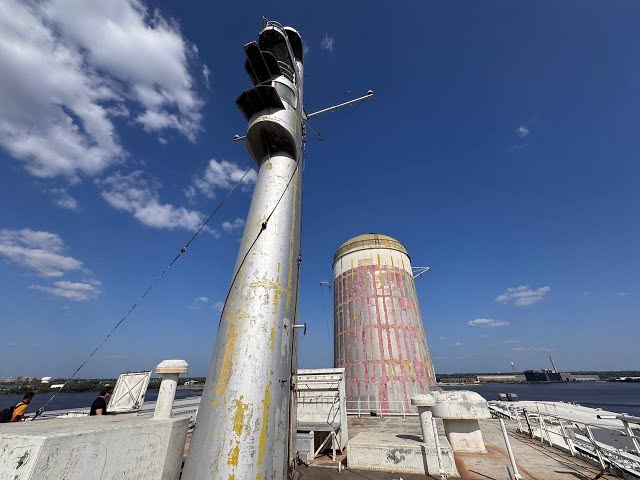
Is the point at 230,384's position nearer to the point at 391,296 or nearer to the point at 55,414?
the point at 55,414

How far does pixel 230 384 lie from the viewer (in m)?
3.17

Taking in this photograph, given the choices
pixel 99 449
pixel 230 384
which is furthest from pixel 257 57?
pixel 99 449

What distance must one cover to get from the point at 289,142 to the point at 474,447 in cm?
1095

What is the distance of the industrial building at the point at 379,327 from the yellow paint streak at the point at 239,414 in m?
18.3

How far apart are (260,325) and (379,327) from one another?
18.3m

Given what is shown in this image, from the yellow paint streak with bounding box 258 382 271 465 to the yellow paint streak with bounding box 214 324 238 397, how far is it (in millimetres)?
471

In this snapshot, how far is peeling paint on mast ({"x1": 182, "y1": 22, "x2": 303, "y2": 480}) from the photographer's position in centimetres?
291

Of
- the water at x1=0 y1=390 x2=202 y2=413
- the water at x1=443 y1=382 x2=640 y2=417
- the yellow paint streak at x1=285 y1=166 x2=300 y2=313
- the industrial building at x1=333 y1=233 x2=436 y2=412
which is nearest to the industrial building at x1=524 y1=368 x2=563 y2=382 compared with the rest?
the water at x1=443 y1=382 x2=640 y2=417

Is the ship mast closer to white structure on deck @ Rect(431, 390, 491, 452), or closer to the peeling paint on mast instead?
the peeling paint on mast

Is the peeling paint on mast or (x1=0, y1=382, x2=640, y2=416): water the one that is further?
(x1=0, y1=382, x2=640, y2=416): water

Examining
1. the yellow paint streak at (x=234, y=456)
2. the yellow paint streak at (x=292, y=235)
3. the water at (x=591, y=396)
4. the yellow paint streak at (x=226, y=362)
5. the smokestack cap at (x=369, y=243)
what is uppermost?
the smokestack cap at (x=369, y=243)

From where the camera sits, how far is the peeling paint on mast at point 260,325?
2908 mm

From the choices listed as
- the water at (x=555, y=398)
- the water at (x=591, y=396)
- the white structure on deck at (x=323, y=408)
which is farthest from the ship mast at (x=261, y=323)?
the water at (x=591, y=396)

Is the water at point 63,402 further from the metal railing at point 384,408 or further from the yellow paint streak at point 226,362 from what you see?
the yellow paint streak at point 226,362
